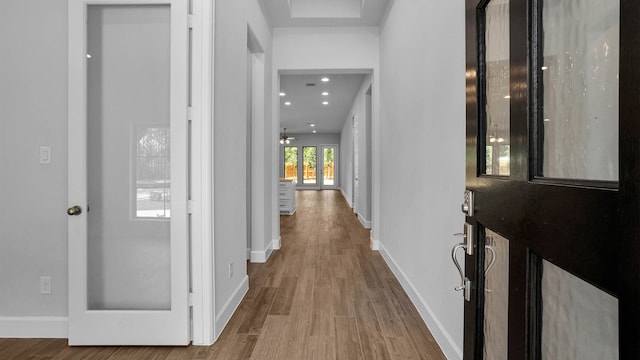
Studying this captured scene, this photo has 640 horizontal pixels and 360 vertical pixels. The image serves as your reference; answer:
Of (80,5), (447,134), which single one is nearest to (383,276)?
(447,134)

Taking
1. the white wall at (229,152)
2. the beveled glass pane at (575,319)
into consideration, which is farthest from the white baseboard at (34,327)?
the beveled glass pane at (575,319)

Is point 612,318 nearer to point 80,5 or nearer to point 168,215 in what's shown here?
point 168,215

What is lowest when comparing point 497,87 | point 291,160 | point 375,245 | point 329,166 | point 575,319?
point 375,245

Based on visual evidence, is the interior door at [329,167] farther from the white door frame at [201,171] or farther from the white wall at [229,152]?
the white door frame at [201,171]

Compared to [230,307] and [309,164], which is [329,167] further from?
[230,307]

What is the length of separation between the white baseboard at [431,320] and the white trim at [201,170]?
4.51 ft

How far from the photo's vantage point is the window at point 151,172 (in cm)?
204

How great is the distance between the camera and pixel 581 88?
0.67 m

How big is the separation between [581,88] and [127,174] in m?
2.20

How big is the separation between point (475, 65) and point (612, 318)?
778mm

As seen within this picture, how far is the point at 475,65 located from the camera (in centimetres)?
107

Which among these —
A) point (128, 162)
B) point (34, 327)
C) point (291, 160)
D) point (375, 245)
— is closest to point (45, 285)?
point (34, 327)

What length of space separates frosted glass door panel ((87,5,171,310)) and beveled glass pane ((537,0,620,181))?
1946mm

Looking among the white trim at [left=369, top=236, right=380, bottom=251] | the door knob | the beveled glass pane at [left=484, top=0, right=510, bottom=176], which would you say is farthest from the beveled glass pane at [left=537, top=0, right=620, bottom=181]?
the white trim at [left=369, top=236, right=380, bottom=251]
